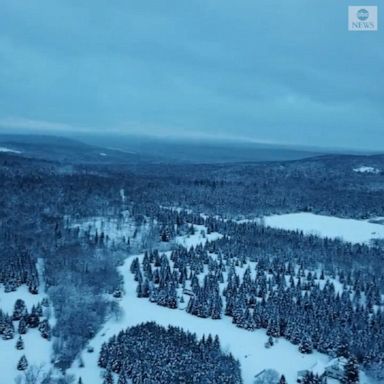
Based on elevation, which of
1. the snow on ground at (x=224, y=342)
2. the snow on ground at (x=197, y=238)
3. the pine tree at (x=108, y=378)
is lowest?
the snow on ground at (x=224, y=342)

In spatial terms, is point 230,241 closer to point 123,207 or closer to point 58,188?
point 123,207

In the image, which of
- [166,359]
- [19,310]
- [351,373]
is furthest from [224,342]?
[19,310]

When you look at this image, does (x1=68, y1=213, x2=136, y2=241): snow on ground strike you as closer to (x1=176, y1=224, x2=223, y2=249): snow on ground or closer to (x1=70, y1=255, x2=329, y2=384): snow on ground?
(x1=176, y1=224, x2=223, y2=249): snow on ground

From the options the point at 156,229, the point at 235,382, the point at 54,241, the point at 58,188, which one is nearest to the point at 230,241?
the point at 156,229

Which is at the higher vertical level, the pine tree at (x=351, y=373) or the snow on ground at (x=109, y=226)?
the snow on ground at (x=109, y=226)

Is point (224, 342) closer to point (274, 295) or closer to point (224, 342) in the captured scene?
point (224, 342)

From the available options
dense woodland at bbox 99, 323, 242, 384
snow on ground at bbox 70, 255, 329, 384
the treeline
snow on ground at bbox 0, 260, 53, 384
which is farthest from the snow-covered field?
snow on ground at bbox 0, 260, 53, 384

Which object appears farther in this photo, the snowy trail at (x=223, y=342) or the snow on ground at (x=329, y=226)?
the snow on ground at (x=329, y=226)

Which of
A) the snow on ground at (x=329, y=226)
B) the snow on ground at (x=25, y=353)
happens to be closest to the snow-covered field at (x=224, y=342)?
the snow on ground at (x=25, y=353)

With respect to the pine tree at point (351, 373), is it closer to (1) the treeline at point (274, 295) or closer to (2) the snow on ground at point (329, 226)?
(1) the treeline at point (274, 295)
